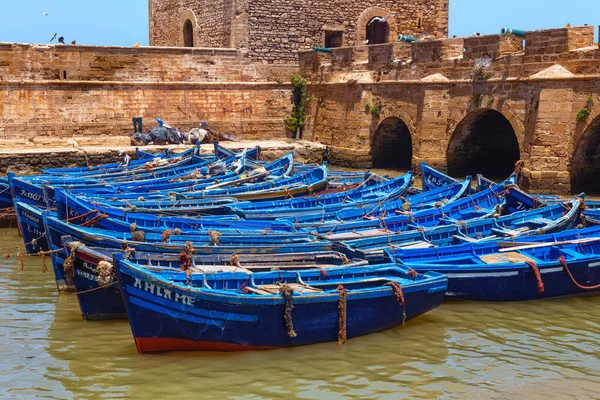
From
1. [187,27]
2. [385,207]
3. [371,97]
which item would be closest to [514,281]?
[385,207]

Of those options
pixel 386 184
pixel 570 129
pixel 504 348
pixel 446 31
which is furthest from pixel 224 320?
pixel 446 31

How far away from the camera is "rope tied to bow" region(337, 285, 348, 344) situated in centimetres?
938

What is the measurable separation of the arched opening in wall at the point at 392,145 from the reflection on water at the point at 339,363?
1355 centimetres

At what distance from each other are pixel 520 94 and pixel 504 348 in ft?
34.8

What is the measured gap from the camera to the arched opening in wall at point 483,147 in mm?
21578

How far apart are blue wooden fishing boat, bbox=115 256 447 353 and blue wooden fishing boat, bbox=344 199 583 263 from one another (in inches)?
52.0

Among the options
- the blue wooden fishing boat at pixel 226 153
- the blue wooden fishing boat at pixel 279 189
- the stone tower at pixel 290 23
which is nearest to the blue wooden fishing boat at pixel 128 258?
the blue wooden fishing boat at pixel 279 189

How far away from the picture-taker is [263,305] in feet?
29.5

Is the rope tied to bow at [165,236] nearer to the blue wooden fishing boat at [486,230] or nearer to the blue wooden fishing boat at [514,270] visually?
the blue wooden fishing boat at [486,230]

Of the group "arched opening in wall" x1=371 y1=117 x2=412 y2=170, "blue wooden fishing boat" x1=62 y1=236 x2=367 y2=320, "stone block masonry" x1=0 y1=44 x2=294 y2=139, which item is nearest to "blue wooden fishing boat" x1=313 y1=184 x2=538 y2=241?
"blue wooden fishing boat" x1=62 y1=236 x2=367 y2=320

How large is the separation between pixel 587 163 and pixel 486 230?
6.71 meters

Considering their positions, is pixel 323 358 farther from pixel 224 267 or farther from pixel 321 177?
pixel 321 177

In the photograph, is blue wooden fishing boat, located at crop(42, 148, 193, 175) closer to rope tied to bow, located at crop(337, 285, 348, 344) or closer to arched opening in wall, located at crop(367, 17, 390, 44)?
rope tied to bow, located at crop(337, 285, 348, 344)

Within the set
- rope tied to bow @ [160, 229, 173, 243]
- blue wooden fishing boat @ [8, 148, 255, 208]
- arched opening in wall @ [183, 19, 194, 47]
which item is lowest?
rope tied to bow @ [160, 229, 173, 243]
